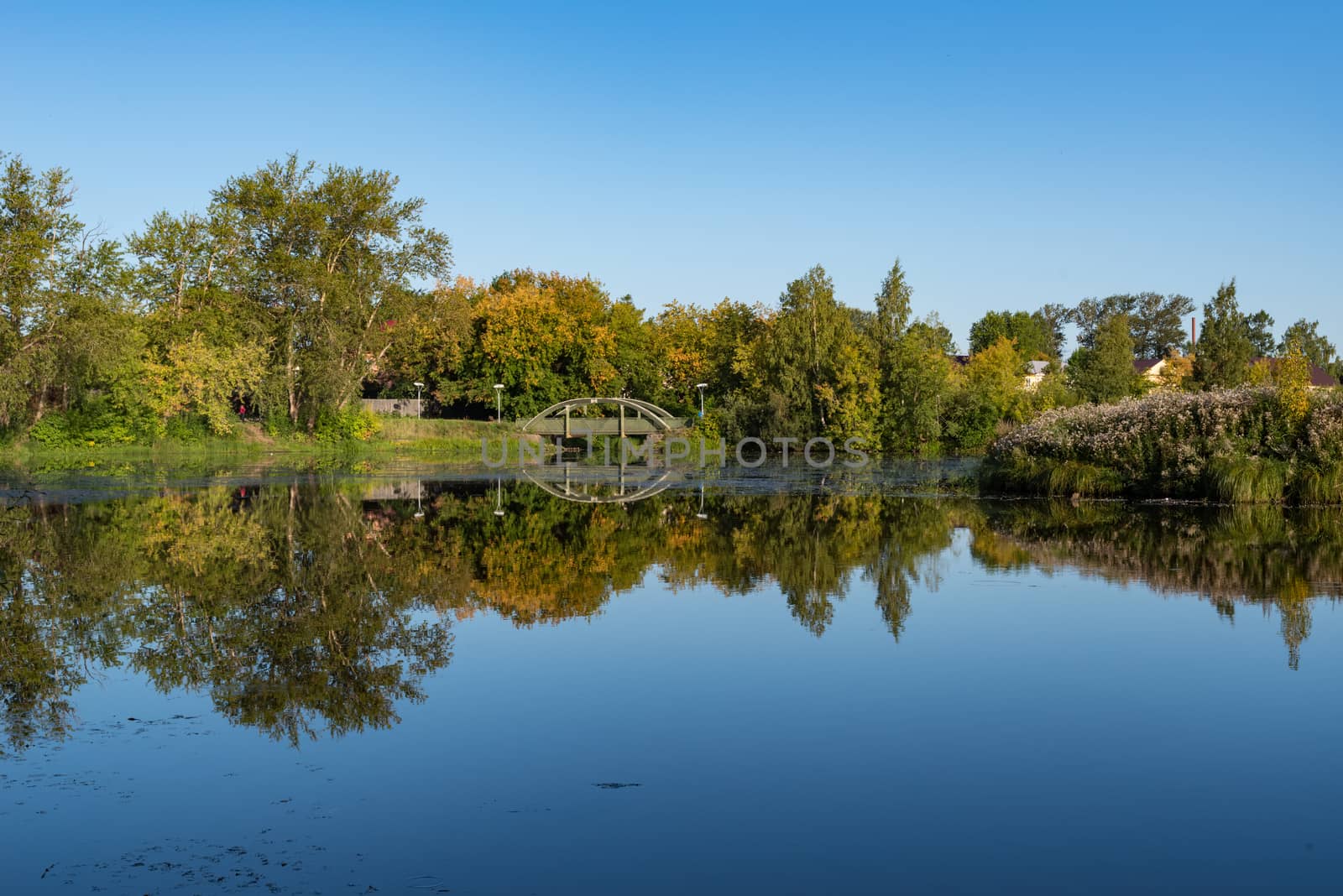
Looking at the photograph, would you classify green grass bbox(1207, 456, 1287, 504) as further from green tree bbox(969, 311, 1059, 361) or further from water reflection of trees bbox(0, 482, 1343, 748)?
green tree bbox(969, 311, 1059, 361)

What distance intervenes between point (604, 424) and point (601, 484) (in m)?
37.6

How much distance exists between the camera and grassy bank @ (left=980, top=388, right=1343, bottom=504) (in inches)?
984

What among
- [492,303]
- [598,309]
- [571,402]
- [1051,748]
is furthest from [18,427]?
[1051,748]

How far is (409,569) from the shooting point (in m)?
16.1

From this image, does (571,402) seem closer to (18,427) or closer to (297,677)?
(18,427)

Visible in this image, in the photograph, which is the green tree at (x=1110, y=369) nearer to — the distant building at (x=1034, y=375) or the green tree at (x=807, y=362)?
the distant building at (x=1034, y=375)

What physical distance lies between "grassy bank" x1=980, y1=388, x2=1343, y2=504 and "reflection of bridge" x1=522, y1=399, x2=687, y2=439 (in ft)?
124

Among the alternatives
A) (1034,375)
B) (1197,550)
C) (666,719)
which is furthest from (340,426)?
(1034,375)

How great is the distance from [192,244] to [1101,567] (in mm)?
50578

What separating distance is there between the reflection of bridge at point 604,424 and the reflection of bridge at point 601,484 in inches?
848

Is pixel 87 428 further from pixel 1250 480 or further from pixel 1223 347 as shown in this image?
pixel 1223 347

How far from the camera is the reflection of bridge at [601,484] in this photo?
101 ft

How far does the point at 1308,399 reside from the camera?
2611cm

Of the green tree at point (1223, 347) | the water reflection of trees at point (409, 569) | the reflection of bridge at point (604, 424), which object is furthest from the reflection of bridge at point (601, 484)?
the green tree at point (1223, 347)
